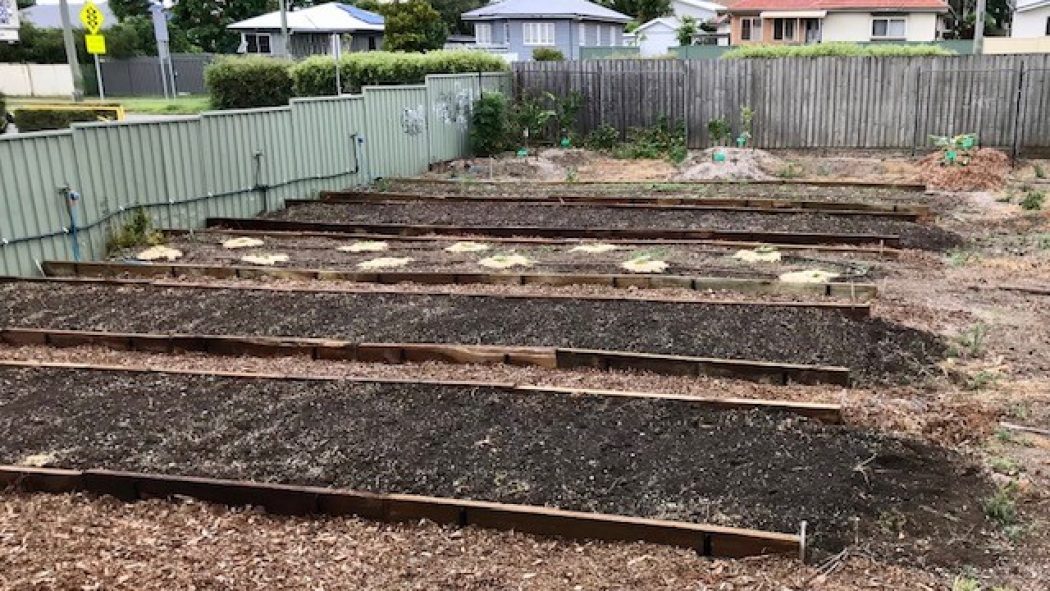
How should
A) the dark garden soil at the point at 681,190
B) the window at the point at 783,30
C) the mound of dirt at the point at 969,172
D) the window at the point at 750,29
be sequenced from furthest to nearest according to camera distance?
the window at the point at 750,29, the window at the point at 783,30, the mound of dirt at the point at 969,172, the dark garden soil at the point at 681,190

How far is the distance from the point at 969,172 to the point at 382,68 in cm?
1324

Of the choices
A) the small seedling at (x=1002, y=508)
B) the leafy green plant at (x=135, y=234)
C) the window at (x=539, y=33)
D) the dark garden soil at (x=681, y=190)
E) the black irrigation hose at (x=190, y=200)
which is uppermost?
the window at (x=539, y=33)

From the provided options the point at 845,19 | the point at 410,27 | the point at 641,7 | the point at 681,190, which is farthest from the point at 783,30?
the point at 681,190

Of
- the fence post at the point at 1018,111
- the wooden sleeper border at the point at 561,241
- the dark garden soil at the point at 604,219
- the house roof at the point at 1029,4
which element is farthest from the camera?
the house roof at the point at 1029,4

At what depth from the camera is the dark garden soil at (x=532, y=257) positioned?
9.39m

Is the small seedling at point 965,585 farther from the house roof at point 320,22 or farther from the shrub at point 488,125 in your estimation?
the house roof at point 320,22

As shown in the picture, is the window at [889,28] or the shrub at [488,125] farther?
the window at [889,28]

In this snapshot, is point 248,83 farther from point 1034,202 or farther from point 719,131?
point 1034,202

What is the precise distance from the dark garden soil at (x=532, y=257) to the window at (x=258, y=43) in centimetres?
4085

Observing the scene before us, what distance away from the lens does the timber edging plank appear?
4055mm

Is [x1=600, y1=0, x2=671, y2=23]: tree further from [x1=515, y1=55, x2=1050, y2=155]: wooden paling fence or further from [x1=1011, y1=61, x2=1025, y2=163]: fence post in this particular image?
[x1=1011, y1=61, x2=1025, y2=163]: fence post

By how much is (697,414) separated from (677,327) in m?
1.88

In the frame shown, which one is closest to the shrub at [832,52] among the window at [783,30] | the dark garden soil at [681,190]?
the dark garden soil at [681,190]

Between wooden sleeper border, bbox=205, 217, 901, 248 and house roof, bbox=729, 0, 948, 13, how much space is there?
102 ft
